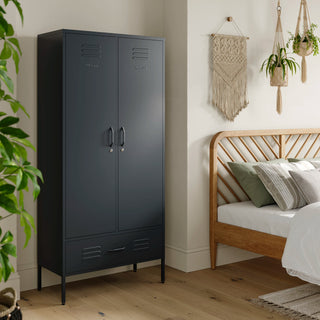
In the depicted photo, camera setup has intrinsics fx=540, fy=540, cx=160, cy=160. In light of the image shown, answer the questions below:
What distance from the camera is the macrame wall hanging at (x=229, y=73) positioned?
13.5 feet

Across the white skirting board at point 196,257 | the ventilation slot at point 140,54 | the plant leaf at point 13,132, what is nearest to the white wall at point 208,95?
the white skirting board at point 196,257

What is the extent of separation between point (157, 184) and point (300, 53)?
1665mm

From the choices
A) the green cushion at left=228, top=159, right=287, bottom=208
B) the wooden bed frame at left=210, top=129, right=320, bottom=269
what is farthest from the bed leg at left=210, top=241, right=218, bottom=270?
the green cushion at left=228, top=159, right=287, bottom=208

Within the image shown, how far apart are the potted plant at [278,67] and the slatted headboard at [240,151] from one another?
1.36 ft

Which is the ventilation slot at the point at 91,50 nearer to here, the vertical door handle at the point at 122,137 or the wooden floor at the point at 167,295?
the vertical door handle at the point at 122,137

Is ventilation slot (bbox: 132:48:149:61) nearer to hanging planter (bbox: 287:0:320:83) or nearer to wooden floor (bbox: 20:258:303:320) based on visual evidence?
hanging planter (bbox: 287:0:320:83)

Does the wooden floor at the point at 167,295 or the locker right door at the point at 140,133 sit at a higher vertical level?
the locker right door at the point at 140,133

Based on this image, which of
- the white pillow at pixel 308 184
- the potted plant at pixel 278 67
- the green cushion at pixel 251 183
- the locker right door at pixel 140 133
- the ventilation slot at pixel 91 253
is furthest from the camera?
the potted plant at pixel 278 67

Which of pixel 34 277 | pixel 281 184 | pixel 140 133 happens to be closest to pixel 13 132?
pixel 140 133

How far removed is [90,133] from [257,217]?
1.30 m

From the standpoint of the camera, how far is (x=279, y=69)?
425cm

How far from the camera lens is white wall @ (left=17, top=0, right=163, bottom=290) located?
3.58 metres

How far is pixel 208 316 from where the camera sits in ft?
10.5

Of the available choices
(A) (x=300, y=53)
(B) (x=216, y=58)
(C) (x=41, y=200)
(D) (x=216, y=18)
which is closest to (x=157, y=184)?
(C) (x=41, y=200)
